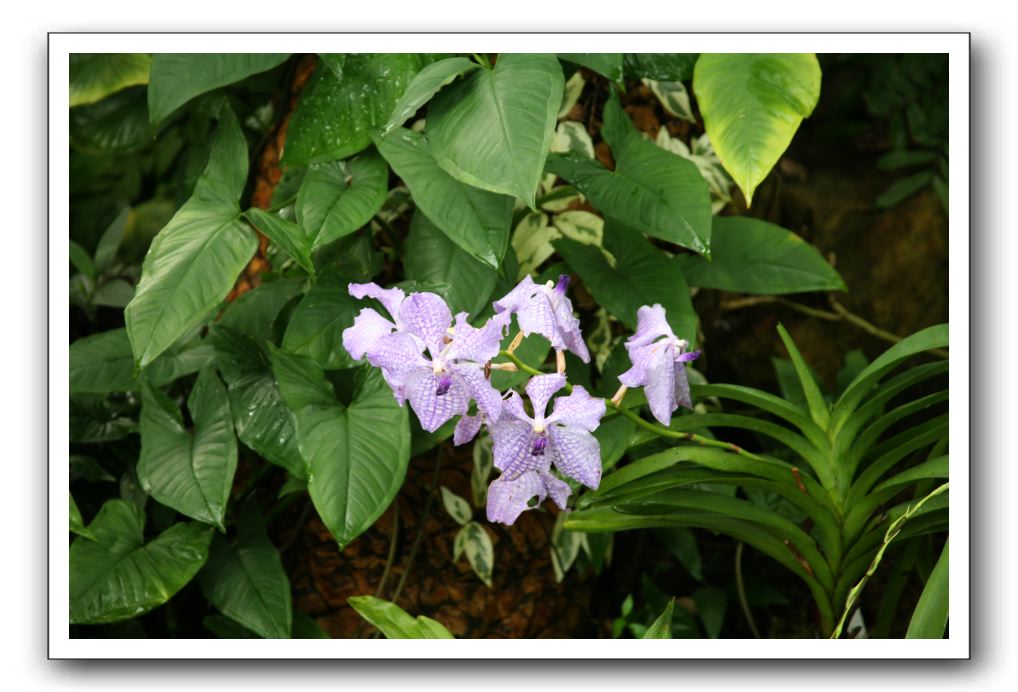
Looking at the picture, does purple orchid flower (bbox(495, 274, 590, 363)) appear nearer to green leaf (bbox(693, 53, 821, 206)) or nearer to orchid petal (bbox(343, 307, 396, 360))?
orchid petal (bbox(343, 307, 396, 360))

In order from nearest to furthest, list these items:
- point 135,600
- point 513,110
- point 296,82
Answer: point 513,110 < point 135,600 < point 296,82

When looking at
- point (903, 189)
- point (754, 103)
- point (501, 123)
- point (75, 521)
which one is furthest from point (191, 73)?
point (903, 189)

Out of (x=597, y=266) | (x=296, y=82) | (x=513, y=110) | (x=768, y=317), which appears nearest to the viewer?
(x=513, y=110)

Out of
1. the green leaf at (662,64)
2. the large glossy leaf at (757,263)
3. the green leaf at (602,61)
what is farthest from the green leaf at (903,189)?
the green leaf at (602,61)

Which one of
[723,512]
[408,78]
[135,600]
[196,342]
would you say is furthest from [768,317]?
[135,600]
